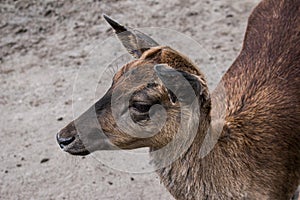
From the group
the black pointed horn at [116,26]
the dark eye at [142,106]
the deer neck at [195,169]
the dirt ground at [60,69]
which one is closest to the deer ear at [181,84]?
the dark eye at [142,106]

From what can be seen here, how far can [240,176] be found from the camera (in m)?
4.12

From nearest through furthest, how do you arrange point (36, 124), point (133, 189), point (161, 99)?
point (161, 99)
point (133, 189)
point (36, 124)

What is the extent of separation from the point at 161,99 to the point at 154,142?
1.04 ft

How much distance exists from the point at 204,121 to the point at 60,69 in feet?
12.3

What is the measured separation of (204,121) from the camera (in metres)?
3.94

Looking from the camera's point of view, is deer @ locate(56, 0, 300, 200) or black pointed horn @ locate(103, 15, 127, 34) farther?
black pointed horn @ locate(103, 15, 127, 34)

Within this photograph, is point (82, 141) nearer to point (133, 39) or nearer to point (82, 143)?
point (82, 143)

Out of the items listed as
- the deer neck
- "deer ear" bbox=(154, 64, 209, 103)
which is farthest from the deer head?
the deer neck

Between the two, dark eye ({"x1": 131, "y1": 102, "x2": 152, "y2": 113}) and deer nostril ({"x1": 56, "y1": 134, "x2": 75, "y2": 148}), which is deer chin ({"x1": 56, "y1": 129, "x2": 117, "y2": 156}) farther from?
dark eye ({"x1": 131, "y1": 102, "x2": 152, "y2": 113})

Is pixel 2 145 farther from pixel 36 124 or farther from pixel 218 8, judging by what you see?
pixel 218 8

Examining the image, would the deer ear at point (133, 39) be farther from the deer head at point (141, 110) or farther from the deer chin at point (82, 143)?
the deer chin at point (82, 143)

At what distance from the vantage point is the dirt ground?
5871mm

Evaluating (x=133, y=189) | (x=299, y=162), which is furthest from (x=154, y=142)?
(x=133, y=189)

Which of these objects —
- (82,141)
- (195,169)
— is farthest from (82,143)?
(195,169)
